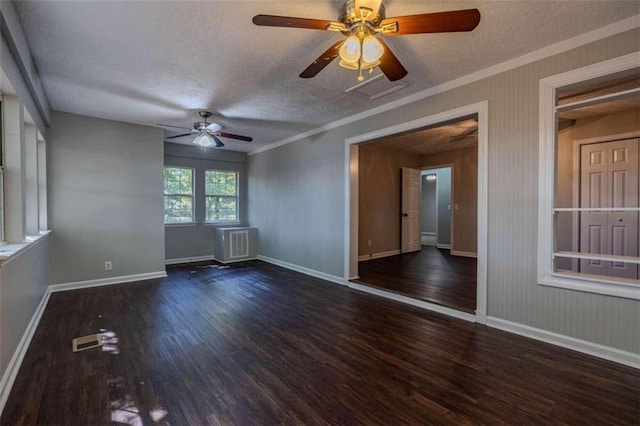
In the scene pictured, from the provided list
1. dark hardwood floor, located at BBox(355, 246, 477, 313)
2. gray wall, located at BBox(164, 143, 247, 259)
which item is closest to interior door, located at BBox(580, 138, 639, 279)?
dark hardwood floor, located at BBox(355, 246, 477, 313)

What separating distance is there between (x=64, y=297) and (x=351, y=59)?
4709 mm

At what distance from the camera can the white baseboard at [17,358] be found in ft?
6.13

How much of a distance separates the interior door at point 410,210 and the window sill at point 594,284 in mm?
4636

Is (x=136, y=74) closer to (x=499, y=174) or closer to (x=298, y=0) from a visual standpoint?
(x=298, y=0)

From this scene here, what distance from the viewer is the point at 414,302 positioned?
359cm

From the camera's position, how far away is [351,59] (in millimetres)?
1916

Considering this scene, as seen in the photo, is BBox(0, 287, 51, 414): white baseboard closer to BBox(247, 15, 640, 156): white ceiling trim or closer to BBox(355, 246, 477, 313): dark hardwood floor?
BBox(355, 246, 477, 313): dark hardwood floor

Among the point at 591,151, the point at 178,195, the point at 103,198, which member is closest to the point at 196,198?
the point at 178,195

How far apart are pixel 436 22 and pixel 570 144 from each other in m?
4.18

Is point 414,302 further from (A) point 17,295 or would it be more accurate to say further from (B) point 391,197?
(A) point 17,295

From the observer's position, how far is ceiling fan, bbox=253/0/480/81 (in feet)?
5.46

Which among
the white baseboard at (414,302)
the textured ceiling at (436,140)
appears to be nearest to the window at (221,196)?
the textured ceiling at (436,140)

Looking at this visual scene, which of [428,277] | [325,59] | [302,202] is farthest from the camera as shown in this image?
[302,202]

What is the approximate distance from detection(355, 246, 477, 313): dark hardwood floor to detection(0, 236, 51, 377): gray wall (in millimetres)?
3660
